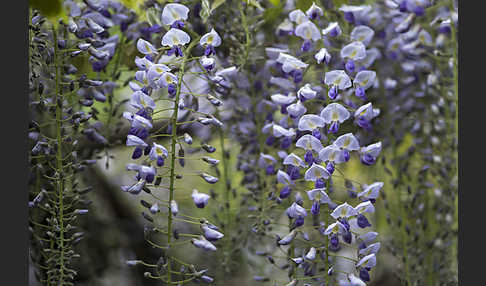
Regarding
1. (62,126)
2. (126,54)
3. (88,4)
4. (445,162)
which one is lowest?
(445,162)

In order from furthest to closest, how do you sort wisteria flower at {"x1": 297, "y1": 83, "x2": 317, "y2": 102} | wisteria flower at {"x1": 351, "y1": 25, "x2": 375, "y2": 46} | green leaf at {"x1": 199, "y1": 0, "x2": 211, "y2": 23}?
1. wisteria flower at {"x1": 351, "y1": 25, "x2": 375, "y2": 46}
2. green leaf at {"x1": 199, "y1": 0, "x2": 211, "y2": 23}
3. wisteria flower at {"x1": 297, "y1": 83, "x2": 317, "y2": 102}

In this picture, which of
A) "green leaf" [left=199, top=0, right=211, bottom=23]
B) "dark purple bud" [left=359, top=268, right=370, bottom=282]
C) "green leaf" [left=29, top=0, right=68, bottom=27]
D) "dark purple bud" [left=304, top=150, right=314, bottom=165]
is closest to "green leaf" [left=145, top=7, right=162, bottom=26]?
"green leaf" [left=199, top=0, right=211, bottom=23]

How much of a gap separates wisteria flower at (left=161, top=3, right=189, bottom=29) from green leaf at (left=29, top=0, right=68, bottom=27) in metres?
0.26

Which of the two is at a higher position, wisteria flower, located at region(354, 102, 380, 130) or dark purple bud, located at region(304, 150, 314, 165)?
wisteria flower, located at region(354, 102, 380, 130)

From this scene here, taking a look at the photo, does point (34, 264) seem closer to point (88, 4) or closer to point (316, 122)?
point (88, 4)

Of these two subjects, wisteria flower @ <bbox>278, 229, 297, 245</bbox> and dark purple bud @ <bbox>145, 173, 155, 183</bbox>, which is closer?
dark purple bud @ <bbox>145, 173, 155, 183</bbox>

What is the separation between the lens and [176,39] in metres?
1.34

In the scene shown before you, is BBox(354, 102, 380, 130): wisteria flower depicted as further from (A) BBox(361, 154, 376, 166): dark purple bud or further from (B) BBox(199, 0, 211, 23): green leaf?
(B) BBox(199, 0, 211, 23): green leaf

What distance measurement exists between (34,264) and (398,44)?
1307 mm

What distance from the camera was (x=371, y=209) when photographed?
53.0 inches

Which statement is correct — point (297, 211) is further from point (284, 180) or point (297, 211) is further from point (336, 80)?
point (336, 80)

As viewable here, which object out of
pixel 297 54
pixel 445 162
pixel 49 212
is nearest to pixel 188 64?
pixel 297 54

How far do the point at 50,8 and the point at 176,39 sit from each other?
0.33m

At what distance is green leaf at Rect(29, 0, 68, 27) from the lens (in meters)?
1.41
